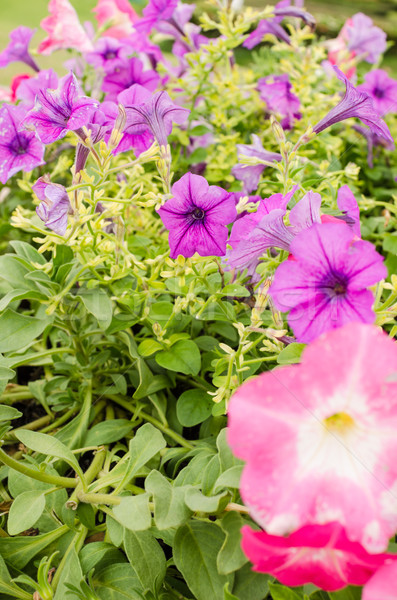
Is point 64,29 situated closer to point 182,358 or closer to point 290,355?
point 182,358

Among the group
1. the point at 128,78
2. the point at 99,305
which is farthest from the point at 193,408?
the point at 128,78

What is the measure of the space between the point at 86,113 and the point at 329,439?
0.38 metres

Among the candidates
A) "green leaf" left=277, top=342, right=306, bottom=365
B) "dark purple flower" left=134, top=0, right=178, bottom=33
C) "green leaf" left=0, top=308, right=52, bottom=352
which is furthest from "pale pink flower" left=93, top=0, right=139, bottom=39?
"green leaf" left=277, top=342, right=306, bottom=365

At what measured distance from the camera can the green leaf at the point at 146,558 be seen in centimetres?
47

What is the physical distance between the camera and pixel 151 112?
0.64 metres

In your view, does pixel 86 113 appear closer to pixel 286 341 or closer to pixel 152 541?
pixel 286 341

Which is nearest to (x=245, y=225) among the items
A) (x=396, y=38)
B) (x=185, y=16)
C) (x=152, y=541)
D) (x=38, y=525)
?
(x=152, y=541)

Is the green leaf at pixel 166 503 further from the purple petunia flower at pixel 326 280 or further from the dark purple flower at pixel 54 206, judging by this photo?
the dark purple flower at pixel 54 206

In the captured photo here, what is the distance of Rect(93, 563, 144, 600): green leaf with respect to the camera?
53 centimetres

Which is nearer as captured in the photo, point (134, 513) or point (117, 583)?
point (134, 513)

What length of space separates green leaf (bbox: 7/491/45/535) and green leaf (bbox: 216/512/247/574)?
0.19 meters

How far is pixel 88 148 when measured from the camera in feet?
1.89

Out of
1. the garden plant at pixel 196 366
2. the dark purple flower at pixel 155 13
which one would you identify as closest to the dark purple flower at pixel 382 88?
the garden plant at pixel 196 366

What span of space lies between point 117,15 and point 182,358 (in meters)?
1.00
